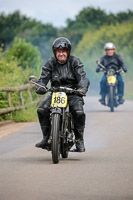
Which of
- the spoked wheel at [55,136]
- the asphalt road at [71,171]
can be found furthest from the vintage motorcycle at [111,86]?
the spoked wheel at [55,136]

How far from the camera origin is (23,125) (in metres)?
17.2

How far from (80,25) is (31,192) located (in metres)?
111

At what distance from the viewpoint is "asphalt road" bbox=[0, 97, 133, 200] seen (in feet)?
22.6

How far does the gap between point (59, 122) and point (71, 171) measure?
0.92 meters

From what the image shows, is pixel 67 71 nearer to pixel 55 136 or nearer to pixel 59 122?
pixel 59 122

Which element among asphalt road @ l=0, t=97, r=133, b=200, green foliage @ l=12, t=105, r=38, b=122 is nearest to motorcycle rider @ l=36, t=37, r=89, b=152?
asphalt road @ l=0, t=97, r=133, b=200

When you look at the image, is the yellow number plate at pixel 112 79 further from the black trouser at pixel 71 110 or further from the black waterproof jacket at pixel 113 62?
the black trouser at pixel 71 110

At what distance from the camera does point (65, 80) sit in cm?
1004

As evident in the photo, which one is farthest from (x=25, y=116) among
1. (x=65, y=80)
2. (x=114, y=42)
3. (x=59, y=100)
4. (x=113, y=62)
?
(x=114, y=42)

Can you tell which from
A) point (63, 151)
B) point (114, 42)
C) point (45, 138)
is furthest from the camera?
point (114, 42)

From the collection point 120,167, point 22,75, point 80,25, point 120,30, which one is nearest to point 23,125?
point 22,75

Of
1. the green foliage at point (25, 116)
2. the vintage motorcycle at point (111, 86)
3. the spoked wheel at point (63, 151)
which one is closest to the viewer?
the spoked wheel at point (63, 151)

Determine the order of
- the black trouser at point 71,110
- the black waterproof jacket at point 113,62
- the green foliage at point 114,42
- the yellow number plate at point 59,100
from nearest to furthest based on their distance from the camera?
the yellow number plate at point 59,100, the black trouser at point 71,110, the black waterproof jacket at point 113,62, the green foliage at point 114,42

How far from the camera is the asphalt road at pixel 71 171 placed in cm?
689
